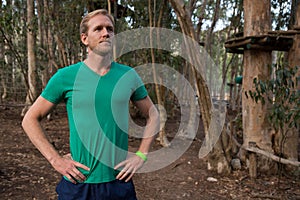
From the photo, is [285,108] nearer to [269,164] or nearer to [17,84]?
[269,164]

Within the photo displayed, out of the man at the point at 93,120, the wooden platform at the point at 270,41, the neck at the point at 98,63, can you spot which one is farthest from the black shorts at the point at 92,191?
the wooden platform at the point at 270,41

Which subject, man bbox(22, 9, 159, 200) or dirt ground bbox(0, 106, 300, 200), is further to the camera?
dirt ground bbox(0, 106, 300, 200)

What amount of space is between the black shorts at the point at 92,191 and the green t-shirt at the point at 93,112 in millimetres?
33

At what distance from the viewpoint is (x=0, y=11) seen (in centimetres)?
643

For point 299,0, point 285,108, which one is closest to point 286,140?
point 285,108

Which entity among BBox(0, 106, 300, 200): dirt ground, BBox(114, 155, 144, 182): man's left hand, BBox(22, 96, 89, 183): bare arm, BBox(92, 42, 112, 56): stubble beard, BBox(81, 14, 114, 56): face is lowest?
BBox(0, 106, 300, 200): dirt ground

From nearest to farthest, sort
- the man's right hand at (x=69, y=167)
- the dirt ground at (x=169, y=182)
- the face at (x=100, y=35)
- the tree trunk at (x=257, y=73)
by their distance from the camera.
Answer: the man's right hand at (x=69, y=167) < the face at (x=100, y=35) < the dirt ground at (x=169, y=182) < the tree trunk at (x=257, y=73)

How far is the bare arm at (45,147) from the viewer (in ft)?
5.07

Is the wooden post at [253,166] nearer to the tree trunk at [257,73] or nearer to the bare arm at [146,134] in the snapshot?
the tree trunk at [257,73]

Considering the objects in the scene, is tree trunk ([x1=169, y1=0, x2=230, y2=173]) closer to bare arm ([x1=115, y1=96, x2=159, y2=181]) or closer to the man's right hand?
bare arm ([x1=115, y1=96, x2=159, y2=181])

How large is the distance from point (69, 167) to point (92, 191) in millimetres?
187

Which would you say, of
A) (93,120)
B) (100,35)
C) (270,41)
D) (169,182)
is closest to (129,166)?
(93,120)

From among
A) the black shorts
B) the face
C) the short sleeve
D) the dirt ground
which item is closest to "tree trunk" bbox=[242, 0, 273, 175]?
the dirt ground

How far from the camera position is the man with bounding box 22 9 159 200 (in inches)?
61.6
